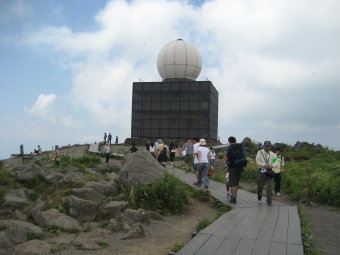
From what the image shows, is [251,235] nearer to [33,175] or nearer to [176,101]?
[33,175]

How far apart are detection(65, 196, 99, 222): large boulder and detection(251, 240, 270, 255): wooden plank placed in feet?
15.1

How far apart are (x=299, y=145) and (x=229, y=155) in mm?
31230

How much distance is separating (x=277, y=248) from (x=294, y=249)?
10.4 inches

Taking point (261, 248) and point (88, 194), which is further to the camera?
point (88, 194)

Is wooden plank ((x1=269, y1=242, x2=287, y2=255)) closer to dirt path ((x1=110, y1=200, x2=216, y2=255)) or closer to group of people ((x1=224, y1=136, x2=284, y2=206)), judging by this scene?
dirt path ((x1=110, y1=200, x2=216, y2=255))

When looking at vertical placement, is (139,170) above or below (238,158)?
below

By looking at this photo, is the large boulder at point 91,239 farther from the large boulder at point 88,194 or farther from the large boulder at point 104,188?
the large boulder at point 104,188

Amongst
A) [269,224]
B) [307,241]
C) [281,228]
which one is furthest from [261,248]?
[269,224]

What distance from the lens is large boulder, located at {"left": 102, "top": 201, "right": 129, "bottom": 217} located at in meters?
9.53

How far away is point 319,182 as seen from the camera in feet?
44.7

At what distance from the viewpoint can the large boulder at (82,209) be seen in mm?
9211

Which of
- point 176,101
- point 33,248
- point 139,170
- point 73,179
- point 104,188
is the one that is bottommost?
point 33,248

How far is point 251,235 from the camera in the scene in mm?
6707

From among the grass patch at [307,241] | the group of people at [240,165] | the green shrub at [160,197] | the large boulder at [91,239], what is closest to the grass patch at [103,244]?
the large boulder at [91,239]
